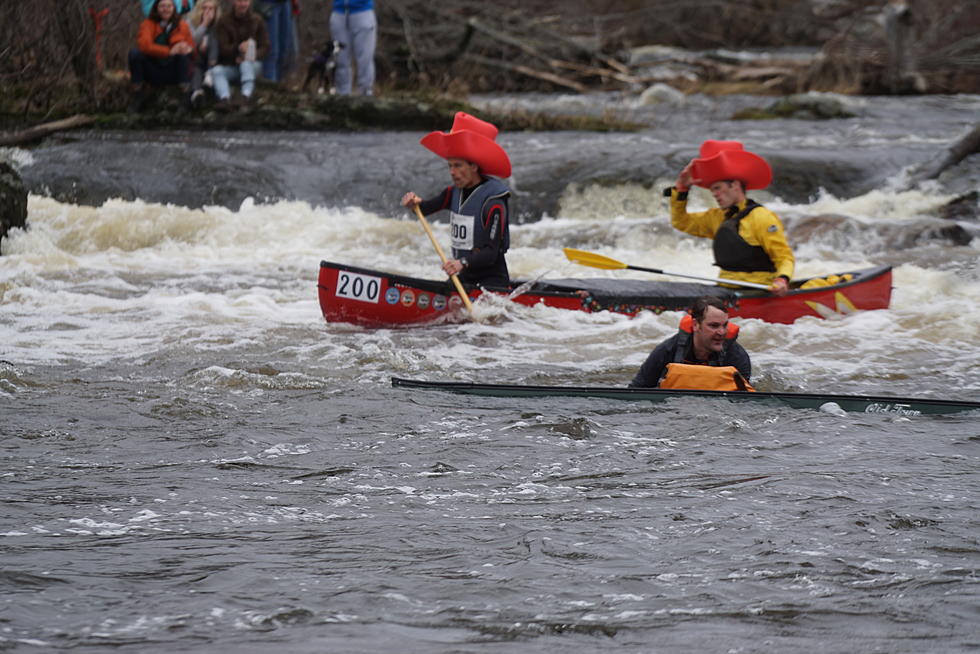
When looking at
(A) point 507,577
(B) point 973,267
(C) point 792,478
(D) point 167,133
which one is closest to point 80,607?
(A) point 507,577

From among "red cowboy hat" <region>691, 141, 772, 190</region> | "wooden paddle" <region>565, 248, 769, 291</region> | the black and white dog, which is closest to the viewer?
"red cowboy hat" <region>691, 141, 772, 190</region>

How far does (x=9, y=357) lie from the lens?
308 inches

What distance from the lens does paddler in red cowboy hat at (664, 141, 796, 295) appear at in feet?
28.6

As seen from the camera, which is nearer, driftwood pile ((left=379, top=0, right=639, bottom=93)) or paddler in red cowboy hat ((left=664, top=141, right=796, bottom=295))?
paddler in red cowboy hat ((left=664, top=141, right=796, bottom=295))

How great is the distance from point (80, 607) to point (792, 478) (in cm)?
292

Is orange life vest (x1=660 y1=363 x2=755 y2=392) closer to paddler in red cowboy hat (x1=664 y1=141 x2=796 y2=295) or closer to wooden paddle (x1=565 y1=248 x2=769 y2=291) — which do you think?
paddler in red cowboy hat (x1=664 y1=141 x2=796 y2=295)

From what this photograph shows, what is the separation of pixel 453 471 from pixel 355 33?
10709mm

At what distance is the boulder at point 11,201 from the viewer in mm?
11836

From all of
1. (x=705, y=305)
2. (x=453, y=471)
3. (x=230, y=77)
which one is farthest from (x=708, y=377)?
(x=230, y=77)

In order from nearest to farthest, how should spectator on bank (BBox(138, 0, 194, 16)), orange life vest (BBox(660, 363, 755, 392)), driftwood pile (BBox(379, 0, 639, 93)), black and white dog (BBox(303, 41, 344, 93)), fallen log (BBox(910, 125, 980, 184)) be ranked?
orange life vest (BBox(660, 363, 755, 392)) → fallen log (BBox(910, 125, 980, 184)) → spectator on bank (BBox(138, 0, 194, 16)) → black and white dog (BBox(303, 41, 344, 93)) → driftwood pile (BBox(379, 0, 639, 93))

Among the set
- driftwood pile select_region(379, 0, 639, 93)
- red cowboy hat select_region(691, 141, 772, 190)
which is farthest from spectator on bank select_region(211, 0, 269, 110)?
red cowboy hat select_region(691, 141, 772, 190)

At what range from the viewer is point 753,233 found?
8.78 m

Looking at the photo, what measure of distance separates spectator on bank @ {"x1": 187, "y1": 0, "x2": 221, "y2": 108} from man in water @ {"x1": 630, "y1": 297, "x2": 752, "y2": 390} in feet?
32.4

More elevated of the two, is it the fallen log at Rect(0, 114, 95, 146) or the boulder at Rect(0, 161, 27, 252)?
the fallen log at Rect(0, 114, 95, 146)
